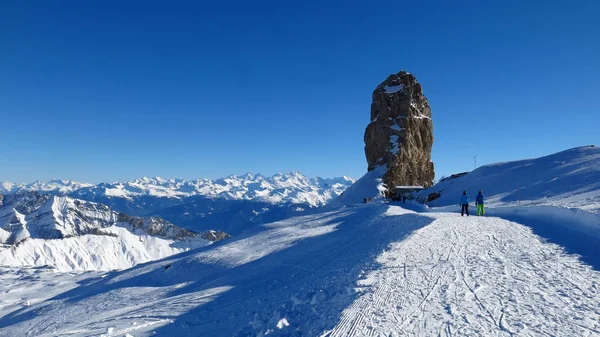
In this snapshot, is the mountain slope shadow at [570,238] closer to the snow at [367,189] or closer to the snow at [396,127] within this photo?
the snow at [367,189]

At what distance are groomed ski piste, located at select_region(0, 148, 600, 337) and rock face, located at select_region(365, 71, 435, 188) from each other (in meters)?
52.2

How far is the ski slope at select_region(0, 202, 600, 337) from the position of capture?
7.49 m

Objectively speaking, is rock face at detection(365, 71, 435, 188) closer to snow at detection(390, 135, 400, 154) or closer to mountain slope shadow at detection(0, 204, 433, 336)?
snow at detection(390, 135, 400, 154)

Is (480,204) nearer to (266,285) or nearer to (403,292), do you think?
(266,285)

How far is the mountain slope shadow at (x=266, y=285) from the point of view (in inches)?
366

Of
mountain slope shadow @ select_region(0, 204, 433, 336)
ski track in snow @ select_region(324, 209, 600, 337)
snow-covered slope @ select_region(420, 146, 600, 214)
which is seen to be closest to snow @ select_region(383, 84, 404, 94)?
snow-covered slope @ select_region(420, 146, 600, 214)

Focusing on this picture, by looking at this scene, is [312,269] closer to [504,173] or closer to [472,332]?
[472,332]

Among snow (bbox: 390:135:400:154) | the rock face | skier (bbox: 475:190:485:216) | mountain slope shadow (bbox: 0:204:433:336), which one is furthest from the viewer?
the rock face

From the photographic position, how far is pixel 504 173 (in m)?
57.2

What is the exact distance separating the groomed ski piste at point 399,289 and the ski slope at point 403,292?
0.14 feet

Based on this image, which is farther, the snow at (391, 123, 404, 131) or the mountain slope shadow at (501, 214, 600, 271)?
the snow at (391, 123, 404, 131)

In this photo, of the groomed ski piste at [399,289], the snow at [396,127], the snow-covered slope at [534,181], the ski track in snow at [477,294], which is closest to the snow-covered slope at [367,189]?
the snow-covered slope at [534,181]

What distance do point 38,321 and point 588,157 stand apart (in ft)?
226

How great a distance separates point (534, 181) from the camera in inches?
1891
